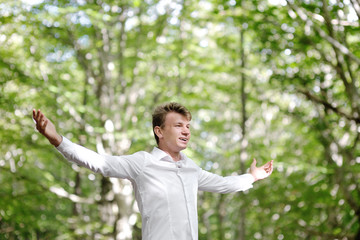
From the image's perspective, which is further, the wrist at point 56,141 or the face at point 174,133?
the face at point 174,133

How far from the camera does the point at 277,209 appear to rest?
11.3 metres

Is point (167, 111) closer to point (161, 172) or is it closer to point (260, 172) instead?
point (161, 172)

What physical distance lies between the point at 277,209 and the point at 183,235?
9227mm

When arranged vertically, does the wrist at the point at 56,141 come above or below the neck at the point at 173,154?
above

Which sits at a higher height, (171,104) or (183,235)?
(171,104)

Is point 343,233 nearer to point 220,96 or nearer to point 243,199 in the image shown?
point 243,199

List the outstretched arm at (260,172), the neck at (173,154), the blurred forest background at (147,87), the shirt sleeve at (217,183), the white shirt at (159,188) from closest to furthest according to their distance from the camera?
the white shirt at (159,188)
the neck at (173,154)
the shirt sleeve at (217,183)
the outstretched arm at (260,172)
the blurred forest background at (147,87)

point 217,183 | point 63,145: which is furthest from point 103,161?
point 217,183

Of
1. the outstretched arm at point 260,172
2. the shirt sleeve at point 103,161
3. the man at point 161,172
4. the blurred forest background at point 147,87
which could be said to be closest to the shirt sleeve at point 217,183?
the man at point 161,172

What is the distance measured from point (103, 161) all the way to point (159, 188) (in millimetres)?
392

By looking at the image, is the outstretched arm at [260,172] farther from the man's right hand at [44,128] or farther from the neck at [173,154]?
the man's right hand at [44,128]

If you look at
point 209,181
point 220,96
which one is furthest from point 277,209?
point 209,181

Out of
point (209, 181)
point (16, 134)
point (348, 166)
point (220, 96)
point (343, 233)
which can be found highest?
point (209, 181)

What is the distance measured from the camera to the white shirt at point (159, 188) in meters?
2.58
